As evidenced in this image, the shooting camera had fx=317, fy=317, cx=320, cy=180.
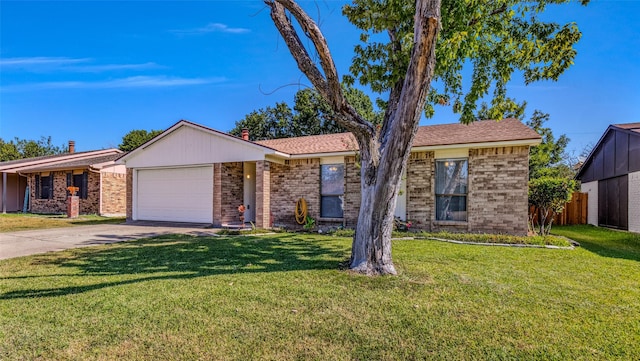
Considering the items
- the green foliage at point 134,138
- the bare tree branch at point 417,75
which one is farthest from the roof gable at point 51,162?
the bare tree branch at point 417,75

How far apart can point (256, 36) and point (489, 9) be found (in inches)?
253

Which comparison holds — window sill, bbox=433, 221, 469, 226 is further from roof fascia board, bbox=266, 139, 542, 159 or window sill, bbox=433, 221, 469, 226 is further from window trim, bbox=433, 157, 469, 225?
roof fascia board, bbox=266, 139, 542, 159

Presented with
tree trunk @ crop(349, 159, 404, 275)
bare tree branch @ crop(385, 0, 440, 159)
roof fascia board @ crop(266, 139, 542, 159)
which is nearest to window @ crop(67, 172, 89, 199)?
roof fascia board @ crop(266, 139, 542, 159)

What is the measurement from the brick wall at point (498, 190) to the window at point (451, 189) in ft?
0.77

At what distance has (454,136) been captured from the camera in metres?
11.5

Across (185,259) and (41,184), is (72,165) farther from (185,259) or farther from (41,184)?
(185,259)

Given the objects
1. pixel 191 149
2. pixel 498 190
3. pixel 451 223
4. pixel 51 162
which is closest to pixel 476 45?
pixel 498 190

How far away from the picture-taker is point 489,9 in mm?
7074

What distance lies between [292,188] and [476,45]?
28.3 ft

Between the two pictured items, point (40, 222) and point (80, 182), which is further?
point (80, 182)

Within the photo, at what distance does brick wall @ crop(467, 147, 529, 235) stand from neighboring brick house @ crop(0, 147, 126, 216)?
1897 cm

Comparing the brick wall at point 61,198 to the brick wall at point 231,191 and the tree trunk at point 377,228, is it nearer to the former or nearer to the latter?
the brick wall at point 231,191

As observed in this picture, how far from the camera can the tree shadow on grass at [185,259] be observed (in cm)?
534

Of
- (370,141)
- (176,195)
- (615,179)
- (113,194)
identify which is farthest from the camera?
(113,194)
